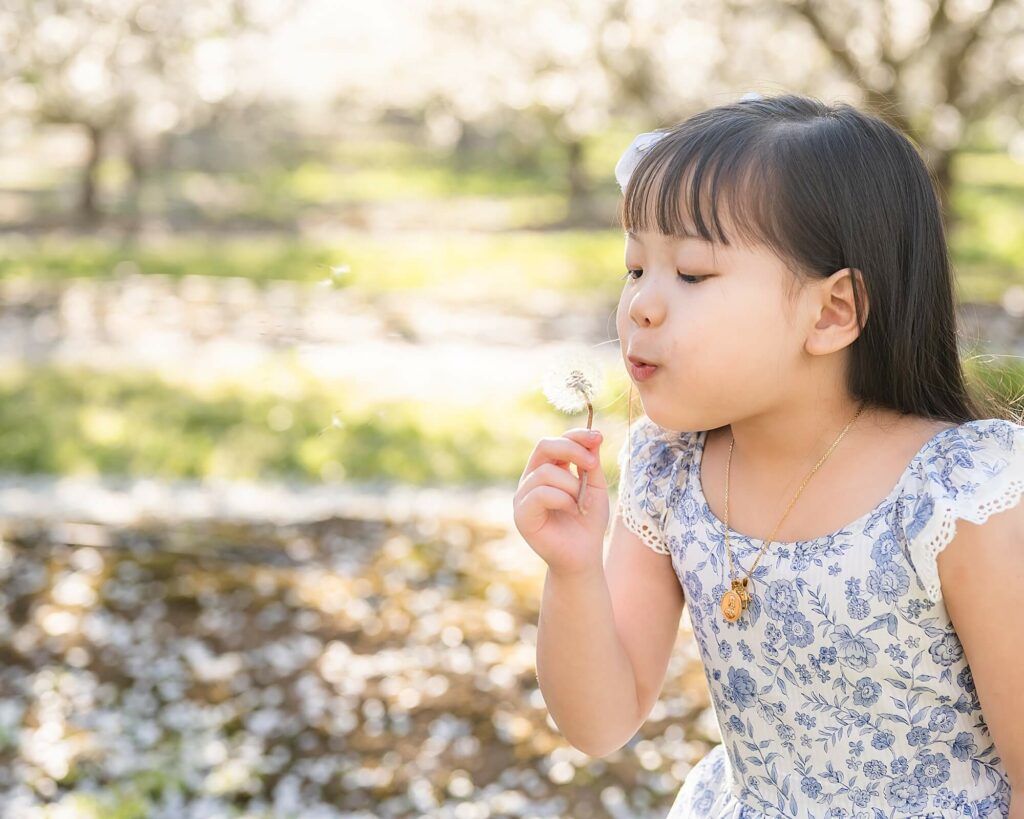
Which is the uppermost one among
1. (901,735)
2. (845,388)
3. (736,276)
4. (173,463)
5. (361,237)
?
(736,276)

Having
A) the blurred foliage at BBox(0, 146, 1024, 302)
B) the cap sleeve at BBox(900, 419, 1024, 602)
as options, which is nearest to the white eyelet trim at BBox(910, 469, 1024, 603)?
the cap sleeve at BBox(900, 419, 1024, 602)

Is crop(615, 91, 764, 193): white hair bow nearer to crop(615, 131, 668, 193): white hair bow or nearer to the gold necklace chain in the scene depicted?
crop(615, 131, 668, 193): white hair bow

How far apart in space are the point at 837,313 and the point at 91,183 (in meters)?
16.0

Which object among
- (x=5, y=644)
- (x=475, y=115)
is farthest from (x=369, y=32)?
(x=5, y=644)

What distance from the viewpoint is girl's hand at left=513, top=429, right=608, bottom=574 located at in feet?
4.54

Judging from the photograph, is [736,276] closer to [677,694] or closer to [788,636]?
[788,636]

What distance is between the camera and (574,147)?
18.8 meters

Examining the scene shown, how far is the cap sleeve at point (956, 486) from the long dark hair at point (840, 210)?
76mm

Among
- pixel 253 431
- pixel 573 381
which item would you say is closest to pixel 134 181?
pixel 253 431

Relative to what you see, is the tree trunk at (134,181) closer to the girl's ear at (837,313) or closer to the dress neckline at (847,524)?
the dress neckline at (847,524)

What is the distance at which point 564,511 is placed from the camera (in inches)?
55.7

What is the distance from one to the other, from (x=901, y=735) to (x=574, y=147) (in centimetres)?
1795

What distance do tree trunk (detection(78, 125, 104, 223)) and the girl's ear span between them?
1553 cm

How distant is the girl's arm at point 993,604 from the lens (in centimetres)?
126
